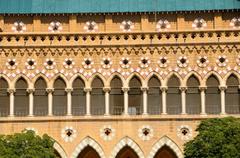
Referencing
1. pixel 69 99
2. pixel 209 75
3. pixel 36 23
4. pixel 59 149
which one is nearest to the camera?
pixel 59 149

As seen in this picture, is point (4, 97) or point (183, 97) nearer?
point (183, 97)

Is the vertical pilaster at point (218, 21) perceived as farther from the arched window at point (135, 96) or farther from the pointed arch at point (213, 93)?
the arched window at point (135, 96)

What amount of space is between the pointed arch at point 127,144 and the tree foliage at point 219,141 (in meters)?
6.17

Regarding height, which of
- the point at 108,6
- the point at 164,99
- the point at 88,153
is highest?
the point at 108,6

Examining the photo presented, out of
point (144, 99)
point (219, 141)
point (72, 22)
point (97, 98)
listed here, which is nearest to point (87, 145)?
point (97, 98)

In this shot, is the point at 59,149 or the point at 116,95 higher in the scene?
the point at 116,95

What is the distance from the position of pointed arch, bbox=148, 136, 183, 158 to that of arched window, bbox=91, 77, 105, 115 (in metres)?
3.41

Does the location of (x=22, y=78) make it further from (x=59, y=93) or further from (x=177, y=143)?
(x=177, y=143)

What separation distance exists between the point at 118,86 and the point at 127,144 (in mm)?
3223

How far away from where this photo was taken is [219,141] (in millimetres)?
34469

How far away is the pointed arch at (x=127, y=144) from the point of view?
41406mm

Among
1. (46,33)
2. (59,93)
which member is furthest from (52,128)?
(46,33)

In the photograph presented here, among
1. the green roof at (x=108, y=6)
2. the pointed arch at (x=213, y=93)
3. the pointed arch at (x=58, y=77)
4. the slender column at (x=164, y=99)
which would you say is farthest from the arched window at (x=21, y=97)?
the pointed arch at (x=213, y=93)

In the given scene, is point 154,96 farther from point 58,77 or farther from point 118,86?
point 58,77
